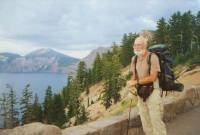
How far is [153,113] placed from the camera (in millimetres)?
7148

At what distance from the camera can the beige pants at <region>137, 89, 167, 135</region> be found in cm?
714

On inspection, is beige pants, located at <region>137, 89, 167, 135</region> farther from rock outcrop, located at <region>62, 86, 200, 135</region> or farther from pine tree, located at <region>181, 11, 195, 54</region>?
pine tree, located at <region>181, 11, 195, 54</region>

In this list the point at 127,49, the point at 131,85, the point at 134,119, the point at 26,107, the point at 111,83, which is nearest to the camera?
the point at 131,85

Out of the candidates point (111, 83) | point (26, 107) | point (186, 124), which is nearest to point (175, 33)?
point (111, 83)

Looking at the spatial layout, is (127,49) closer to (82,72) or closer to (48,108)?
(82,72)

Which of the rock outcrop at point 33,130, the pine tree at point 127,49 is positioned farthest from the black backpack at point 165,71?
the pine tree at point 127,49

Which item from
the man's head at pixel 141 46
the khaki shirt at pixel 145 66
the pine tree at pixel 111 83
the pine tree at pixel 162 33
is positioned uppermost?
the pine tree at pixel 162 33

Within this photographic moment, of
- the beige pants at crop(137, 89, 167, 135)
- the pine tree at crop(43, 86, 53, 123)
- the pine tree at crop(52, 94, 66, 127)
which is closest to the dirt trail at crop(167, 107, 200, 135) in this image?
the beige pants at crop(137, 89, 167, 135)

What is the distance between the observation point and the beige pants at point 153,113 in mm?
7137

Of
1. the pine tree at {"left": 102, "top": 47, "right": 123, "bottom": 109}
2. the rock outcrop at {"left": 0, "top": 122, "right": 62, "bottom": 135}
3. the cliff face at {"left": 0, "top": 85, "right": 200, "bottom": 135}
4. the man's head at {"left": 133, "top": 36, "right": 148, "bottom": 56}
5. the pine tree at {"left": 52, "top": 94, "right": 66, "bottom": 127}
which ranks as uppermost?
the man's head at {"left": 133, "top": 36, "right": 148, "bottom": 56}

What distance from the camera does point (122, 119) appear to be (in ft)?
30.3

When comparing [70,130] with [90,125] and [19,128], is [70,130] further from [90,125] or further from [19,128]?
[19,128]

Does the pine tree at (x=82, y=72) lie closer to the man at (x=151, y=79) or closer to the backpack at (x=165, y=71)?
the backpack at (x=165, y=71)

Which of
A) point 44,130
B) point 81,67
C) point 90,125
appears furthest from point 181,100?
point 81,67
